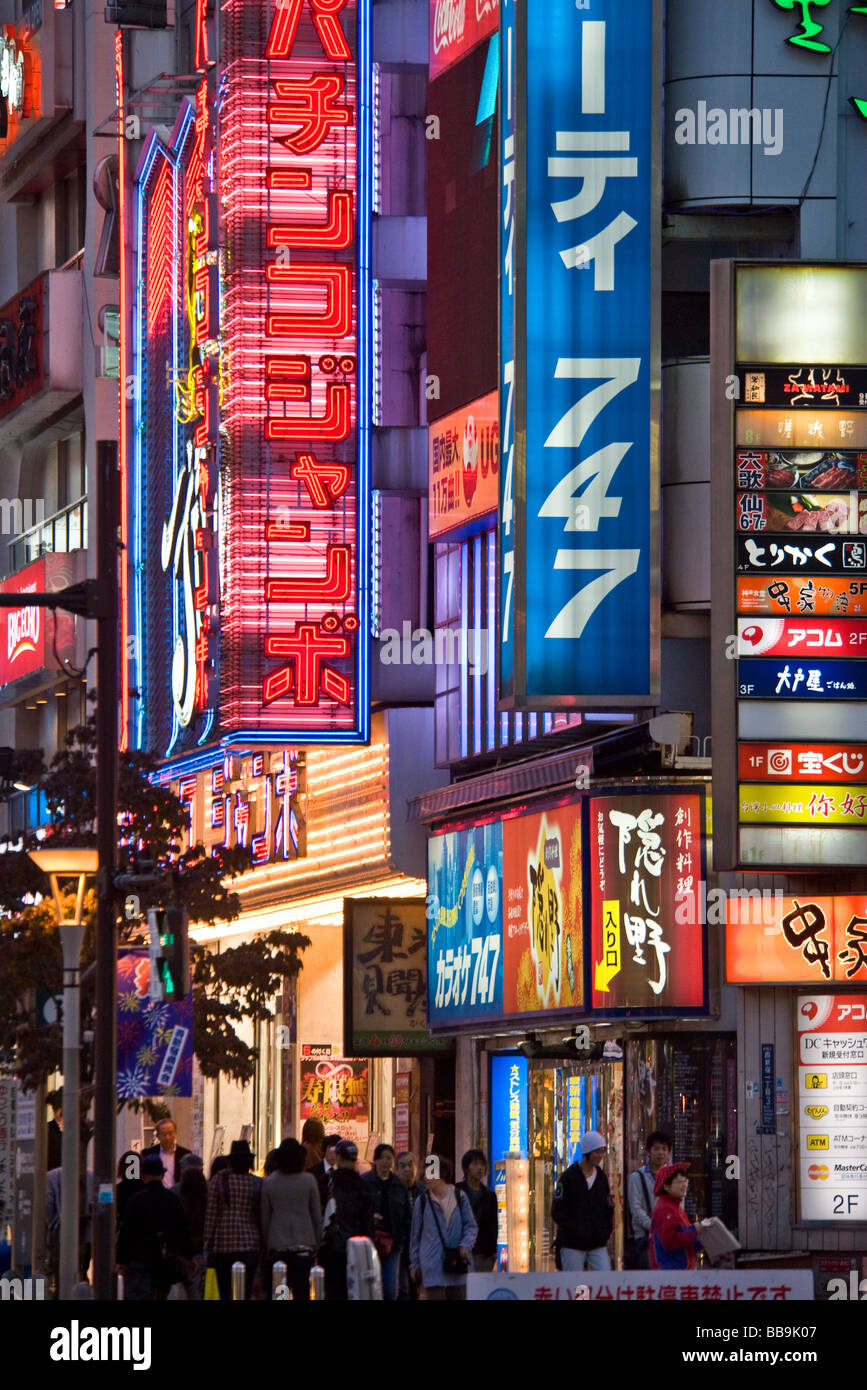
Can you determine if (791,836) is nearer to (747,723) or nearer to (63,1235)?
(747,723)

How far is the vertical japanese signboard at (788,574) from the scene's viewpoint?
2706cm

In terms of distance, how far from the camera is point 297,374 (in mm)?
35719

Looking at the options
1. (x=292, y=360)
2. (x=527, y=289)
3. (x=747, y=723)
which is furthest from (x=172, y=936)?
(x=292, y=360)

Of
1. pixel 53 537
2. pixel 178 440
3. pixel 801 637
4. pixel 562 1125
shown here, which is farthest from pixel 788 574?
pixel 53 537

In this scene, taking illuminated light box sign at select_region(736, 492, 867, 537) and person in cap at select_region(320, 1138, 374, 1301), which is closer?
person in cap at select_region(320, 1138, 374, 1301)

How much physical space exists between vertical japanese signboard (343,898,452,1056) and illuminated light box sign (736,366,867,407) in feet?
33.0

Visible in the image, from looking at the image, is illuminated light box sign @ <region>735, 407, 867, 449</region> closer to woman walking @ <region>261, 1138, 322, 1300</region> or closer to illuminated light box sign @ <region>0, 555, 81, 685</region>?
woman walking @ <region>261, 1138, 322, 1300</region>

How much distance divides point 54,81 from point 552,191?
82.9ft

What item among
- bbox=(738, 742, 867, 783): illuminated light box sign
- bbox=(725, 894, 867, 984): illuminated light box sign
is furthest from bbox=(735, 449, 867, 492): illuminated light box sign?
bbox=(725, 894, 867, 984): illuminated light box sign

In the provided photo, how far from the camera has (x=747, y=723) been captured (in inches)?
1071

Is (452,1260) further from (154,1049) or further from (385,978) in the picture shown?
(385,978)

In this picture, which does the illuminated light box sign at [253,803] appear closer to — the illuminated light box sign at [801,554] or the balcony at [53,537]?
the illuminated light box sign at [801,554]

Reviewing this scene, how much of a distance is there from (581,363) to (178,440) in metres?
13.6

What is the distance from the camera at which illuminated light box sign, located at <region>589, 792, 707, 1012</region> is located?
28.7 meters
